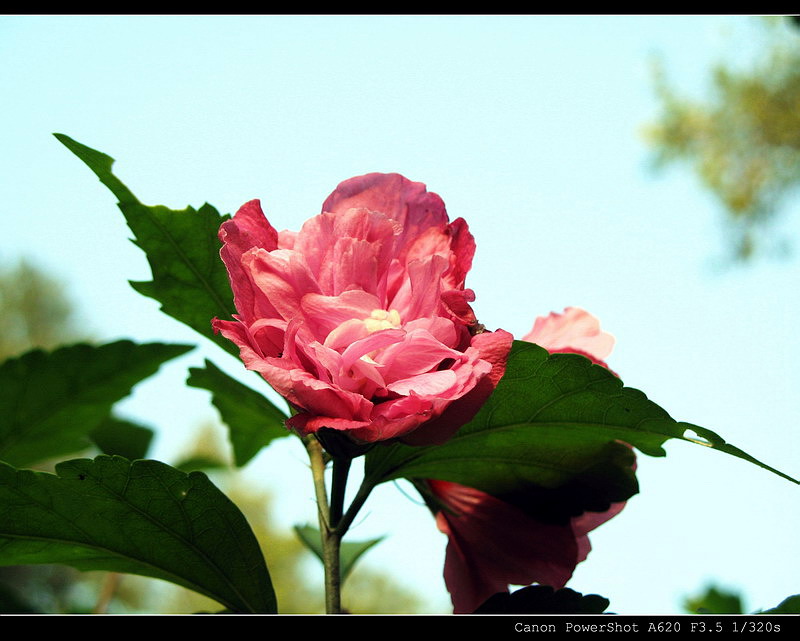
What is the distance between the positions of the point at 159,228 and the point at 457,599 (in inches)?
16.0

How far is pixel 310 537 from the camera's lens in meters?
0.78

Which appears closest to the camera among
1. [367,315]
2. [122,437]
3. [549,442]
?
[367,315]

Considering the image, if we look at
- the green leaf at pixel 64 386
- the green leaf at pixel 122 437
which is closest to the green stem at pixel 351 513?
the green leaf at pixel 64 386

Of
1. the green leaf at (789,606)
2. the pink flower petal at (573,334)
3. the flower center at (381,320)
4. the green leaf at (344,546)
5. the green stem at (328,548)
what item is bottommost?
the green leaf at (789,606)

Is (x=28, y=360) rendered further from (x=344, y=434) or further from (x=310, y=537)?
(x=344, y=434)

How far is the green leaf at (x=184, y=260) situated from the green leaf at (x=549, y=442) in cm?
20

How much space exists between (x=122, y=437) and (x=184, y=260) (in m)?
0.62

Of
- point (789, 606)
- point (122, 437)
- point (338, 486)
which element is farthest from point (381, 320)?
point (122, 437)

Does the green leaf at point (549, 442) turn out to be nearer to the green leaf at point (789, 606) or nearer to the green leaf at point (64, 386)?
the green leaf at point (789, 606)

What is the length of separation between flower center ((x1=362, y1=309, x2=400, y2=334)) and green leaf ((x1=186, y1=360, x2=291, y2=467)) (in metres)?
0.22

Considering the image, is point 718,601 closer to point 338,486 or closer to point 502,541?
point 502,541

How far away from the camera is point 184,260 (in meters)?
0.61

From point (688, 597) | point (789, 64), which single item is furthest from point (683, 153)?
point (688, 597)

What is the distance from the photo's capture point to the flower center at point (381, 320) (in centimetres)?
45
